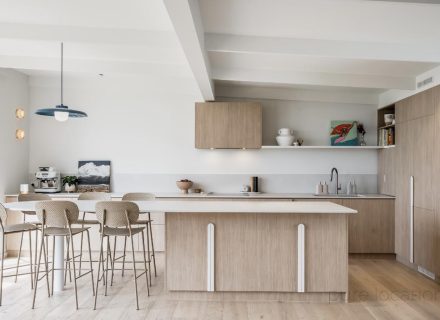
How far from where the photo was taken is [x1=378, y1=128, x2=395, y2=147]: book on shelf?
5.83 meters

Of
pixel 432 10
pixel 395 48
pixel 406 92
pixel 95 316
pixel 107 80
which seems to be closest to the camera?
pixel 432 10

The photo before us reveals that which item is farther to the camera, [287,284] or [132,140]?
[132,140]

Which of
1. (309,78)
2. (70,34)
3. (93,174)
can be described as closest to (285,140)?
(309,78)

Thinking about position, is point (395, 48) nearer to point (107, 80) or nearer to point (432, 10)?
point (432, 10)

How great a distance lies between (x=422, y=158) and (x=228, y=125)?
2826mm

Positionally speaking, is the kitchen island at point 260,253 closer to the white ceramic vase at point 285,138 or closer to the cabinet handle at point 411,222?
the cabinet handle at point 411,222

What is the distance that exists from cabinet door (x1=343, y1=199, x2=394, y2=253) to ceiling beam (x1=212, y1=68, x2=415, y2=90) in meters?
1.80

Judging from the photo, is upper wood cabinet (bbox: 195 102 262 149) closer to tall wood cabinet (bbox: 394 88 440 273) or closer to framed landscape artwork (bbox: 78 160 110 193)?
framed landscape artwork (bbox: 78 160 110 193)

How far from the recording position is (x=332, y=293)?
3.78 metres

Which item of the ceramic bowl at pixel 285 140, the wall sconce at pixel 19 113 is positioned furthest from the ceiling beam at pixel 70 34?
the ceramic bowl at pixel 285 140

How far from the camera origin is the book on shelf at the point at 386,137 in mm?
5828

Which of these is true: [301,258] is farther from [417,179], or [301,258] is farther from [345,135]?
[345,135]

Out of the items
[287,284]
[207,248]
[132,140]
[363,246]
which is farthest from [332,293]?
[132,140]

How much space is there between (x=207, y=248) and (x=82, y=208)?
1.42 m
